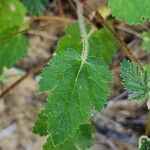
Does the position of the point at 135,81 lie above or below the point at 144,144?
above

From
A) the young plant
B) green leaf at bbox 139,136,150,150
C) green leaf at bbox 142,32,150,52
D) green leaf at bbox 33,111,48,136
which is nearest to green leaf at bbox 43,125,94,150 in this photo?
green leaf at bbox 33,111,48,136

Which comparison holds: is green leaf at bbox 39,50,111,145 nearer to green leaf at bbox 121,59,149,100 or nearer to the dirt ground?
green leaf at bbox 121,59,149,100

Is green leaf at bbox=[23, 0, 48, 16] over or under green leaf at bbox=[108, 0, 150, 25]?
over

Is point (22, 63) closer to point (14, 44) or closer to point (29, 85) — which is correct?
point (29, 85)

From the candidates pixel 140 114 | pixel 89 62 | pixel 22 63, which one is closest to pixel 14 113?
pixel 22 63

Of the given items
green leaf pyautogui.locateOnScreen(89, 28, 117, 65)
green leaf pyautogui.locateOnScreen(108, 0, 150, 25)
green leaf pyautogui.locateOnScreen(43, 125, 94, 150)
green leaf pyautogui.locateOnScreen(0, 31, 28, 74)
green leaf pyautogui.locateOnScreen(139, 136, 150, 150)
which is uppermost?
green leaf pyautogui.locateOnScreen(0, 31, 28, 74)

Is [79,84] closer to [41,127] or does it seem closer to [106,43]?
[41,127]

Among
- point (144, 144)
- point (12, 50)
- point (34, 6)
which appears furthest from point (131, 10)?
point (34, 6)
